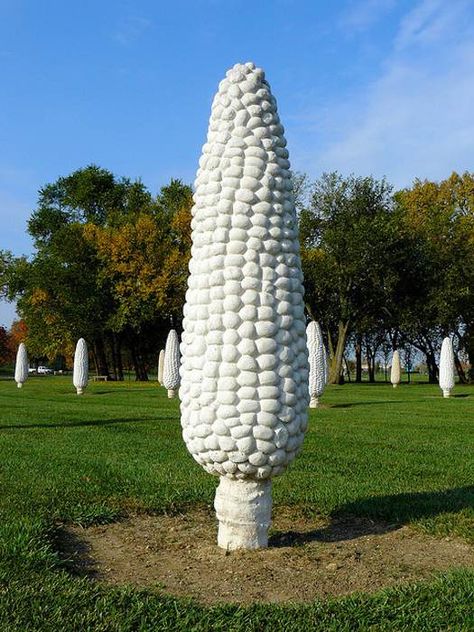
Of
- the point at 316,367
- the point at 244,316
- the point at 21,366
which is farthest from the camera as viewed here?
the point at 21,366

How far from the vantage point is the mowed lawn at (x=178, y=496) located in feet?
11.5

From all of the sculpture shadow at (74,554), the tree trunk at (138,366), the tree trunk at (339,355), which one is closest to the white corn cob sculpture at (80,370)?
the tree trunk at (339,355)

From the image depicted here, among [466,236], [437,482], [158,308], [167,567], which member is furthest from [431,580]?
[466,236]

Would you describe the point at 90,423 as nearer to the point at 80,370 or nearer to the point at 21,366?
the point at 80,370

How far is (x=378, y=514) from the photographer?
5.97 m

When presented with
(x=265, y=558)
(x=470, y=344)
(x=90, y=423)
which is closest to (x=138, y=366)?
(x=470, y=344)

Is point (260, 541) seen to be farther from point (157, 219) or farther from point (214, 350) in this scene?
point (157, 219)

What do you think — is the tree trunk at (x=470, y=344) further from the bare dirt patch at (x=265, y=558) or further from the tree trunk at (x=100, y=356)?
the bare dirt patch at (x=265, y=558)

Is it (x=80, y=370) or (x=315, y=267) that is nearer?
(x=80, y=370)

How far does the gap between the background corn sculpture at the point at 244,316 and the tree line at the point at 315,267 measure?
33.0m

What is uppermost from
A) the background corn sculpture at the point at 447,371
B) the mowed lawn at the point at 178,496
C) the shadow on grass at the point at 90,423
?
the background corn sculpture at the point at 447,371

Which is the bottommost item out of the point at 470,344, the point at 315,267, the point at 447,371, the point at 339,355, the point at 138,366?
the point at 447,371

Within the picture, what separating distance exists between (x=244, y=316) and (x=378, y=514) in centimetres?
255

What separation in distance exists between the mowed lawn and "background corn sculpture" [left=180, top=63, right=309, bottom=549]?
1079 mm
